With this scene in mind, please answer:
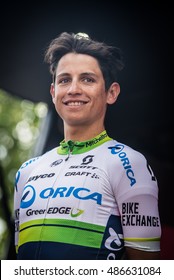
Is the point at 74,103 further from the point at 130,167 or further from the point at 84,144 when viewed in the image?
the point at 130,167

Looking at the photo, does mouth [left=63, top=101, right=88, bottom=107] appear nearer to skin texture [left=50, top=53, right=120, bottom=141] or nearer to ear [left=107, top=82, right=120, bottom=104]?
skin texture [left=50, top=53, right=120, bottom=141]

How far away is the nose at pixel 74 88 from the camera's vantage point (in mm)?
2652

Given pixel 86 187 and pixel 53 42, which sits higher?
pixel 53 42

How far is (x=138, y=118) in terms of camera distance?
3812mm

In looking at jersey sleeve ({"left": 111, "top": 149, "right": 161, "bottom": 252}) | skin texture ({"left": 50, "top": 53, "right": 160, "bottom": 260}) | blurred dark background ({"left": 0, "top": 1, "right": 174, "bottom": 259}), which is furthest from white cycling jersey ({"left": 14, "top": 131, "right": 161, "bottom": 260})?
blurred dark background ({"left": 0, "top": 1, "right": 174, "bottom": 259})

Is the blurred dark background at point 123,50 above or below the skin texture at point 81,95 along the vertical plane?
above

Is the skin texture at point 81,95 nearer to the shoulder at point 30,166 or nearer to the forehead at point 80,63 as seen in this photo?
the forehead at point 80,63

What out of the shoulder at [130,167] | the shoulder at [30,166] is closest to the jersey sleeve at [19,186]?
the shoulder at [30,166]

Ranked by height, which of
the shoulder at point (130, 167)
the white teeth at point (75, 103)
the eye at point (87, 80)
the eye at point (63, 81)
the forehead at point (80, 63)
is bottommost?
the shoulder at point (130, 167)

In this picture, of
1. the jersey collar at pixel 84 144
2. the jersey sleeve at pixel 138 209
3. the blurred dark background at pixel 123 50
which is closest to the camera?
the jersey sleeve at pixel 138 209
